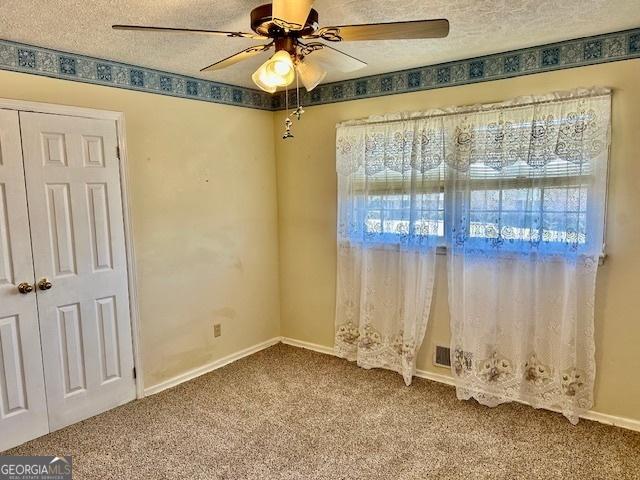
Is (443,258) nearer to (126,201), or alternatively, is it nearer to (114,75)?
(126,201)

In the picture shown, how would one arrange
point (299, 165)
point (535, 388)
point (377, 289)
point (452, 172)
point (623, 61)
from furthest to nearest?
point (299, 165) < point (377, 289) < point (452, 172) < point (535, 388) < point (623, 61)

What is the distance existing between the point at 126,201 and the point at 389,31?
7.03 feet

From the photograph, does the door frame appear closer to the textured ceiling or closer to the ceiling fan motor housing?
the textured ceiling

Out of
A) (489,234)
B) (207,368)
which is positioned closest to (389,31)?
(489,234)

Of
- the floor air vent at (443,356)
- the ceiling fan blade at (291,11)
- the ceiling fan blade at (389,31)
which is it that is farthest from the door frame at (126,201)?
the floor air vent at (443,356)

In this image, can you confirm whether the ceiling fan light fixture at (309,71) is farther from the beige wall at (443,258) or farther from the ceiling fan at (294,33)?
the beige wall at (443,258)

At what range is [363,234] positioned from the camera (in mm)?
3516

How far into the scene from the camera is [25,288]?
255 cm

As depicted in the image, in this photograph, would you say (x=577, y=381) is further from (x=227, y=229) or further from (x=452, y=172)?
(x=227, y=229)

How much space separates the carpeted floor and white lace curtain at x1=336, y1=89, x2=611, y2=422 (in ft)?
0.74

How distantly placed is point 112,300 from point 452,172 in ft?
8.33

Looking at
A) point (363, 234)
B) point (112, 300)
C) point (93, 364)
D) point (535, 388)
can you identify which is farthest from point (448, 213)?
point (93, 364)

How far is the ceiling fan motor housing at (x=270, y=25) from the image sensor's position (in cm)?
175

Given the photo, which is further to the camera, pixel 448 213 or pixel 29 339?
pixel 448 213
